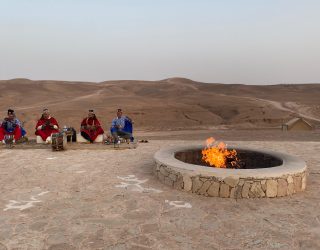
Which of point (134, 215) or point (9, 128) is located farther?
point (9, 128)

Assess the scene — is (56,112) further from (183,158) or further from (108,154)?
(183,158)

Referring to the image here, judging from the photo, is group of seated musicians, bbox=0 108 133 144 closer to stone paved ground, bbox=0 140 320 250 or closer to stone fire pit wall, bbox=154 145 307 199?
stone paved ground, bbox=0 140 320 250

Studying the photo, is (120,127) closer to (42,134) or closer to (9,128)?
(42,134)

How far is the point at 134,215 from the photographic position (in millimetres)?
5520

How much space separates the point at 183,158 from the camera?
888 centimetres

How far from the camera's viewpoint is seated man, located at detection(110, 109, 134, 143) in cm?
1254

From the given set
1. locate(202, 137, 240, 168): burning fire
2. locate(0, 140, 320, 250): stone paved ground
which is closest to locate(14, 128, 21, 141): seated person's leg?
locate(0, 140, 320, 250): stone paved ground

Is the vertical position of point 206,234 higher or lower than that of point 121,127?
lower

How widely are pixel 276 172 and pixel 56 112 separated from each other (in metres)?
28.8

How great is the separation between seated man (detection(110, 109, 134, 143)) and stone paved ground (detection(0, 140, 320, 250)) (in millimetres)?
4201

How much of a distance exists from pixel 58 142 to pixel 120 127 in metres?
2.50

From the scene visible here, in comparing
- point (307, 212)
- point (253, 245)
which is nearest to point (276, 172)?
point (307, 212)

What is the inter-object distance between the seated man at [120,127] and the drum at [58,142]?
1934 mm

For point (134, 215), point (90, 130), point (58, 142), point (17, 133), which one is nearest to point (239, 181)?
point (134, 215)
